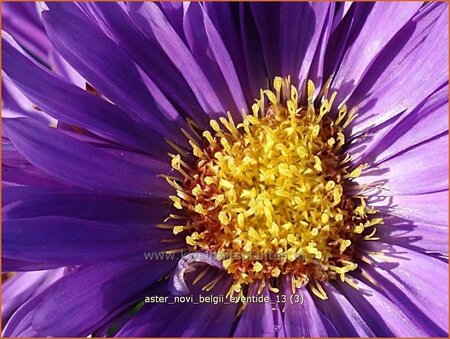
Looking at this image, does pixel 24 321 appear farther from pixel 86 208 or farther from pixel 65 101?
pixel 65 101

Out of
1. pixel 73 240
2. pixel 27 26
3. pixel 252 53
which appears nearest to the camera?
pixel 73 240

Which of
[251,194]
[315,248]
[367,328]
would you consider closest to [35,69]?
[251,194]

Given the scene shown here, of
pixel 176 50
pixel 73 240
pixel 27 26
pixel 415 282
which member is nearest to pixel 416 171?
pixel 415 282

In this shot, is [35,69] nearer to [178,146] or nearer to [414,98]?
[178,146]

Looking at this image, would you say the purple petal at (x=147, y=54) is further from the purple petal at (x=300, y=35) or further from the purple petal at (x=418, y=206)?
the purple petal at (x=418, y=206)

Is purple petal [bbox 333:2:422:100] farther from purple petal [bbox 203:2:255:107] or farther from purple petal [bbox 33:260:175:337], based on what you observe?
purple petal [bbox 33:260:175:337]

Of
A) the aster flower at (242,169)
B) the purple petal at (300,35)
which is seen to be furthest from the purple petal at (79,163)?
the purple petal at (300,35)
